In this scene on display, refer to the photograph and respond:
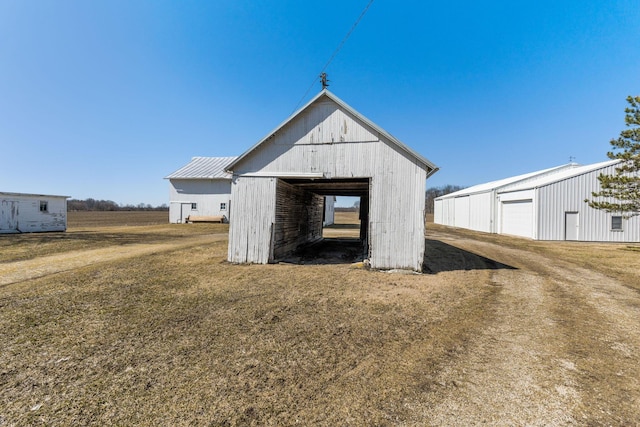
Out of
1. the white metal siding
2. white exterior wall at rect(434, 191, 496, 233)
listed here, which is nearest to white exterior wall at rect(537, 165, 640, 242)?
white exterior wall at rect(434, 191, 496, 233)

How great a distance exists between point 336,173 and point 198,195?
25.9m

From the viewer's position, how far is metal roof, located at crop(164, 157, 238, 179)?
3084 cm

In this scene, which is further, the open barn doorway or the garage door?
the garage door

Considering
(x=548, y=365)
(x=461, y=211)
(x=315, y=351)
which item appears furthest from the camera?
(x=461, y=211)

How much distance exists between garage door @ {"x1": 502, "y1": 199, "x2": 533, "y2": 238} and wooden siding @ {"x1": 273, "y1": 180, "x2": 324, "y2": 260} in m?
17.7

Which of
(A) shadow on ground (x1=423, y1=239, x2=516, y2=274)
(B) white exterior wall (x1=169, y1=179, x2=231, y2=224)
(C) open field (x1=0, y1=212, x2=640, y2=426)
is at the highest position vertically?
(B) white exterior wall (x1=169, y1=179, x2=231, y2=224)

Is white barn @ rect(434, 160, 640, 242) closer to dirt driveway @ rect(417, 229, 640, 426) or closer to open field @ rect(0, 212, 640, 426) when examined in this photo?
open field @ rect(0, 212, 640, 426)

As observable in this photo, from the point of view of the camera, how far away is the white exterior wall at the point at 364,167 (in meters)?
9.85

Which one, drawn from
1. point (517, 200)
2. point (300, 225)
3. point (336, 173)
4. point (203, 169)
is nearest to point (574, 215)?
point (517, 200)

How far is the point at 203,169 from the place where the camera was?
32.9m

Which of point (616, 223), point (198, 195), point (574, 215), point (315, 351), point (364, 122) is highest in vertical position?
point (364, 122)

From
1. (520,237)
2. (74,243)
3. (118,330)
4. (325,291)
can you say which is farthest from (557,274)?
(74,243)

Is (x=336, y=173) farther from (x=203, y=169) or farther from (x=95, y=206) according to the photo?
(x=95, y=206)

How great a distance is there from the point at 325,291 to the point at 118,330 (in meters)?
4.76
